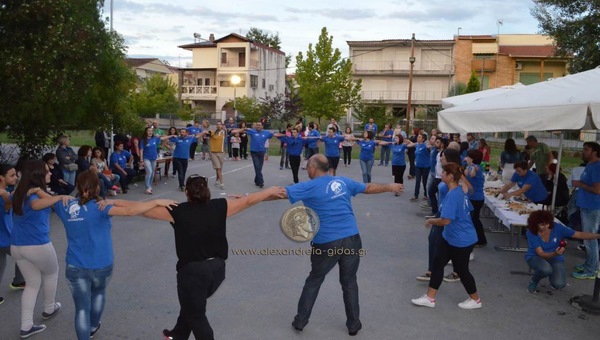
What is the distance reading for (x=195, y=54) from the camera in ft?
180

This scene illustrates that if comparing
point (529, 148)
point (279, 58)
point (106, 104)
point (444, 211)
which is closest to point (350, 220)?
point (444, 211)

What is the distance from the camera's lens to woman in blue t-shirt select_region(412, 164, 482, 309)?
18.2ft

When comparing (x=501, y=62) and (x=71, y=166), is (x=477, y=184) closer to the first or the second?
(x=71, y=166)

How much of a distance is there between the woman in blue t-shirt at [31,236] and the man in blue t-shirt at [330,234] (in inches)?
90.7

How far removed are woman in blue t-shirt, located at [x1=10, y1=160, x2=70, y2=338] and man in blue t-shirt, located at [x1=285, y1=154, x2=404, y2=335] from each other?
2.30 m

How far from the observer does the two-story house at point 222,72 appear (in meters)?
52.4

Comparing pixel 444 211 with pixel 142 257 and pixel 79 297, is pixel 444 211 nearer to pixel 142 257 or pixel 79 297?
pixel 79 297

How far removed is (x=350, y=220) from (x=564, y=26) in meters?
17.8

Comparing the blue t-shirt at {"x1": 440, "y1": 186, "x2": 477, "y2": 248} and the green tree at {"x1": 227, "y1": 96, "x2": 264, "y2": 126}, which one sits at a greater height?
the green tree at {"x1": 227, "y1": 96, "x2": 264, "y2": 126}

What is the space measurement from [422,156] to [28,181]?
9.57 meters

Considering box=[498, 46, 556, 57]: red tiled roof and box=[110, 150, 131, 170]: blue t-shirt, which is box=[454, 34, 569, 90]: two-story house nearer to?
box=[498, 46, 556, 57]: red tiled roof

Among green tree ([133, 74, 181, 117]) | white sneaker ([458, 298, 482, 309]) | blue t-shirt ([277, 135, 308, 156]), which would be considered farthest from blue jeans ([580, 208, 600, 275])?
green tree ([133, 74, 181, 117])

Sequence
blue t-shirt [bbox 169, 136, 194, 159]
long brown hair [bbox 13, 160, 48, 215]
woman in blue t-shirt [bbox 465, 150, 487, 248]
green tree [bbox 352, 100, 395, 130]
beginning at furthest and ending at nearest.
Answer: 1. green tree [bbox 352, 100, 395, 130]
2. blue t-shirt [bbox 169, 136, 194, 159]
3. woman in blue t-shirt [bbox 465, 150, 487, 248]
4. long brown hair [bbox 13, 160, 48, 215]

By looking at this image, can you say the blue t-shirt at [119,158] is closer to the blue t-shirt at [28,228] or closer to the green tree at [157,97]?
the blue t-shirt at [28,228]
